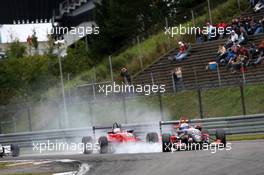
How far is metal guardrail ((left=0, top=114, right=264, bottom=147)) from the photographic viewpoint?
25.9m

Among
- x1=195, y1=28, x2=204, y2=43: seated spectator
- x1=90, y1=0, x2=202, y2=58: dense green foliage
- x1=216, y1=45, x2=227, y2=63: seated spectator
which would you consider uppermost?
x1=90, y1=0, x2=202, y2=58: dense green foliage

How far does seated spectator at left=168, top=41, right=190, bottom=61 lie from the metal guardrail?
29.2 ft

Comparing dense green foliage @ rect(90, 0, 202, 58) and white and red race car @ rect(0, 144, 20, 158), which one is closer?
white and red race car @ rect(0, 144, 20, 158)

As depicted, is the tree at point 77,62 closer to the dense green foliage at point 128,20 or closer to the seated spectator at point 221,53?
the dense green foliage at point 128,20

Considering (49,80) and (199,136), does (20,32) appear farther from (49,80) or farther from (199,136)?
(199,136)

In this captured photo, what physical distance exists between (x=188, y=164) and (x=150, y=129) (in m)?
12.6

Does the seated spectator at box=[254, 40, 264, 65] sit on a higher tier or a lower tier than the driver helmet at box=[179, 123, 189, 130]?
higher

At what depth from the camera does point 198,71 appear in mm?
34812

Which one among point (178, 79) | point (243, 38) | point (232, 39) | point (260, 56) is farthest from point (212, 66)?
point (260, 56)

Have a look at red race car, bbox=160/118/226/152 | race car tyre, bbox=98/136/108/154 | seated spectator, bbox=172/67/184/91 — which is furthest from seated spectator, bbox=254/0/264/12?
red race car, bbox=160/118/226/152

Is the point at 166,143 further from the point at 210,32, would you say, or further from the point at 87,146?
the point at 210,32

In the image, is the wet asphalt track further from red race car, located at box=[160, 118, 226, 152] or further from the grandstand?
the grandstand

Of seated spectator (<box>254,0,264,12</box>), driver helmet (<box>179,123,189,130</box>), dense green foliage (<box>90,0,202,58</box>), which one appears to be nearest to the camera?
driver helmet (<box>179,123,189,130</box>)

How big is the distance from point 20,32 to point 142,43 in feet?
167
